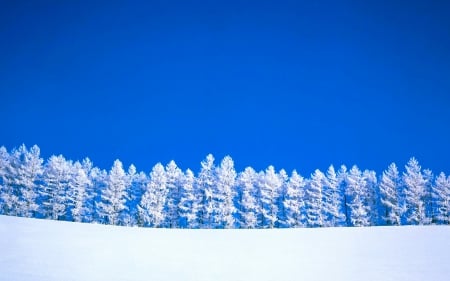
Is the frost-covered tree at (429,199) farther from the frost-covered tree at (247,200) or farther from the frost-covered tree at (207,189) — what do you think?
the frost-covered tree at (207,189)

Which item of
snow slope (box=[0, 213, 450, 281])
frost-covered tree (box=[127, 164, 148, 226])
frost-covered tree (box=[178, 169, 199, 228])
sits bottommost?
snow slope (box=[0, 213, 450, 281])

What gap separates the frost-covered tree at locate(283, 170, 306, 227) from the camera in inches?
2108

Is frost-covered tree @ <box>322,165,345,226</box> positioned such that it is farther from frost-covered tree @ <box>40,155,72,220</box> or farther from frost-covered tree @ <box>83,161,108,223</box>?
frost-covered tree @ <box>40,155,72,220</box>

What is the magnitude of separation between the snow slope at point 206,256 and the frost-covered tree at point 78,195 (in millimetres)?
35635

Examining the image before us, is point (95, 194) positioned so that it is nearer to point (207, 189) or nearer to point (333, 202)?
point (207, 189)

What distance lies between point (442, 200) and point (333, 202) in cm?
1709

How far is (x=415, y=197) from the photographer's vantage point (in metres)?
53.5

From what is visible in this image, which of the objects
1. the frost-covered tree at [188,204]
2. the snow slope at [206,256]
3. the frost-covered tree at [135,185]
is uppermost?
the frost-covered tree at [135,185]

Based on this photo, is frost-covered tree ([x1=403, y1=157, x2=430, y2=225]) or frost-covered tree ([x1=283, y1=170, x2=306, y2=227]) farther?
frost-covered tree ([x1=283, y1=170, x2=306, y2=227])

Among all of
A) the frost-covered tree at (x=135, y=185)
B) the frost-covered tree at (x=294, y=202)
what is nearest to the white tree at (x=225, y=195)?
the frost-covered tree at (x=294, y=202)

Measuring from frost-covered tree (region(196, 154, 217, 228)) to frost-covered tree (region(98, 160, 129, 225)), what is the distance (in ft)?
39.2

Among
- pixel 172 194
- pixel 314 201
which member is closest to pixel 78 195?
pixel 172 194

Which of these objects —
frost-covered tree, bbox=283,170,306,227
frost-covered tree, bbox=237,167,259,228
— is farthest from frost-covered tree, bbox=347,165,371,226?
frost-covered tree, bbox=237,167,259,228

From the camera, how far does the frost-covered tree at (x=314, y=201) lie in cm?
5425
